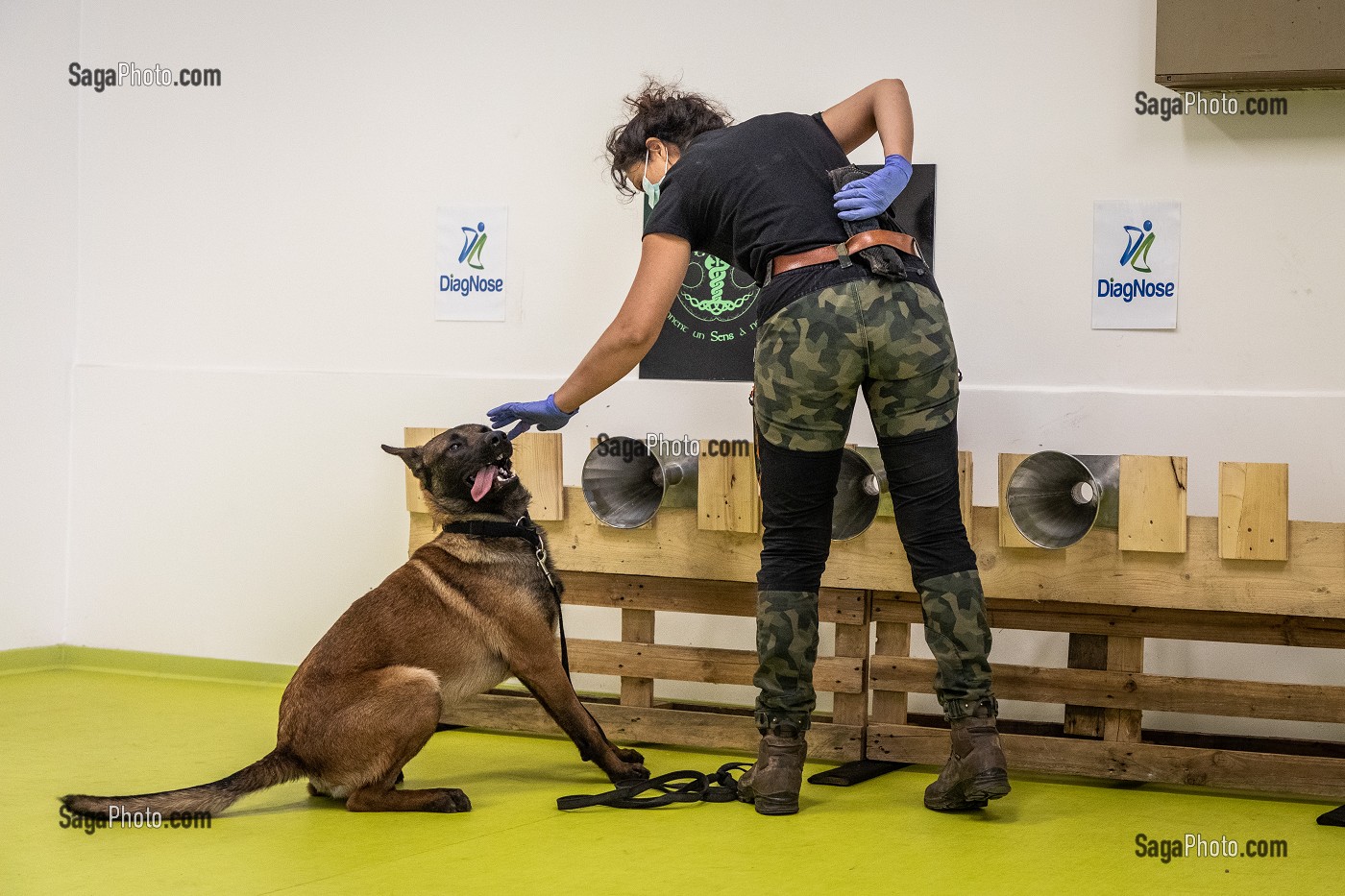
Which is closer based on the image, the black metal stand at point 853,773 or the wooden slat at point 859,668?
the black metal stand at point 853,773

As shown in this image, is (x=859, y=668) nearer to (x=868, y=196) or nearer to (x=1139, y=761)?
(x=1139, y=761)

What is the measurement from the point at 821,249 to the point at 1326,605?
1736 millimetres

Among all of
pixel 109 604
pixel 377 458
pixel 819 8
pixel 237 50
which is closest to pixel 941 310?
pixel 819 8

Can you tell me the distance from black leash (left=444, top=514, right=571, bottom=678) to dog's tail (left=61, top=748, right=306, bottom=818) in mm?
811

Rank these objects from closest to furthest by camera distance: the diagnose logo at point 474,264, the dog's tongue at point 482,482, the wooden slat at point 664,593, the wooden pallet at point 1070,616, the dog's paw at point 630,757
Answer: the wooden pallet at point 1070,616, the dog's tongue at point 482,482, the dog's paw at point 630,757, the wooden slat at point 664,593, the diagnose logo at point 474,264

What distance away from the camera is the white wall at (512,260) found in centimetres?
448

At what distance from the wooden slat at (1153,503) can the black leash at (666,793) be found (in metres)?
1.35

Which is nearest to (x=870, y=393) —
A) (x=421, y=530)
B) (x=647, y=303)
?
(x=647, y=303)

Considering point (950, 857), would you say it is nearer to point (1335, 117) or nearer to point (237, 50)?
point (1335, 117)

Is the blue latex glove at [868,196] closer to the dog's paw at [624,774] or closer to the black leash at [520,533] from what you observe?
the black leash at [520,533]

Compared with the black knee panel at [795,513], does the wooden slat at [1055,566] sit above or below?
below

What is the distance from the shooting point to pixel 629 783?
3789 millimetres

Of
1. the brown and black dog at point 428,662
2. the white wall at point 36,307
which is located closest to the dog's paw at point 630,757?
the brown and black dog at point 428,662

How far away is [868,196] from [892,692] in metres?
1.61
